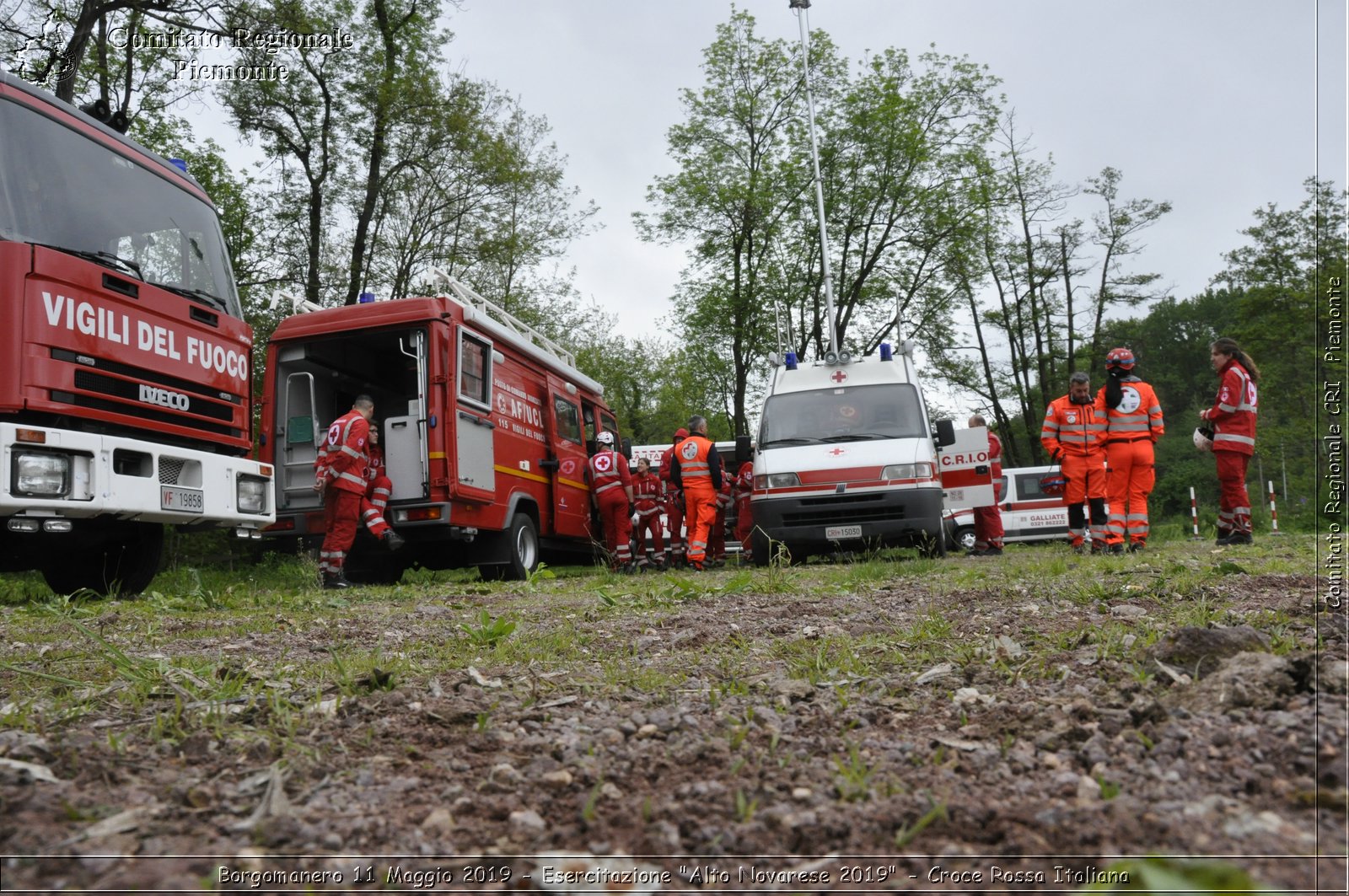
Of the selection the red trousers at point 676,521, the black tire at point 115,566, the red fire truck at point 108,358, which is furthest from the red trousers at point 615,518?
the black tire at point 115,566

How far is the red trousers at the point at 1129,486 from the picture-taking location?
823cm

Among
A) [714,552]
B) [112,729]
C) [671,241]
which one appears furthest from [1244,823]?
[671,241]

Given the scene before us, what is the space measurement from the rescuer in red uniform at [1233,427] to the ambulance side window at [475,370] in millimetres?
6764

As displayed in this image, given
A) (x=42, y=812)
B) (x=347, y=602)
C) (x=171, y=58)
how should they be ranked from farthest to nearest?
(x=171, y=58), (x=347, y=602), (x=42, y=812)

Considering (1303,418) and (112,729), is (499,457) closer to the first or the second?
(112,729)

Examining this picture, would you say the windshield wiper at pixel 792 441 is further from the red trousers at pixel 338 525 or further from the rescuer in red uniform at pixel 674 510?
the red trousers at pixel 338 525

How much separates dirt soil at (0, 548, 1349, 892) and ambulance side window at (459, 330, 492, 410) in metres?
6.13

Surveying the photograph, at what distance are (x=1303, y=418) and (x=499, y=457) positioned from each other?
1633 centimetres

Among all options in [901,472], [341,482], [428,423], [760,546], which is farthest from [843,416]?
[341,482]

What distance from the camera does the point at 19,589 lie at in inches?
374

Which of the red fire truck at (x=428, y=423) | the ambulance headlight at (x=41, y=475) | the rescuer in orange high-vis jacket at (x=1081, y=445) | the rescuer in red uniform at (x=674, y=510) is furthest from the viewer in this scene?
the rescuer in red uniform at (x=674, y=510)

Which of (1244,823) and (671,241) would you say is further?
(671,241)

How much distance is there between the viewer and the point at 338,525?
8.69 m

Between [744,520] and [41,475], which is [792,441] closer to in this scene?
[744,520]
